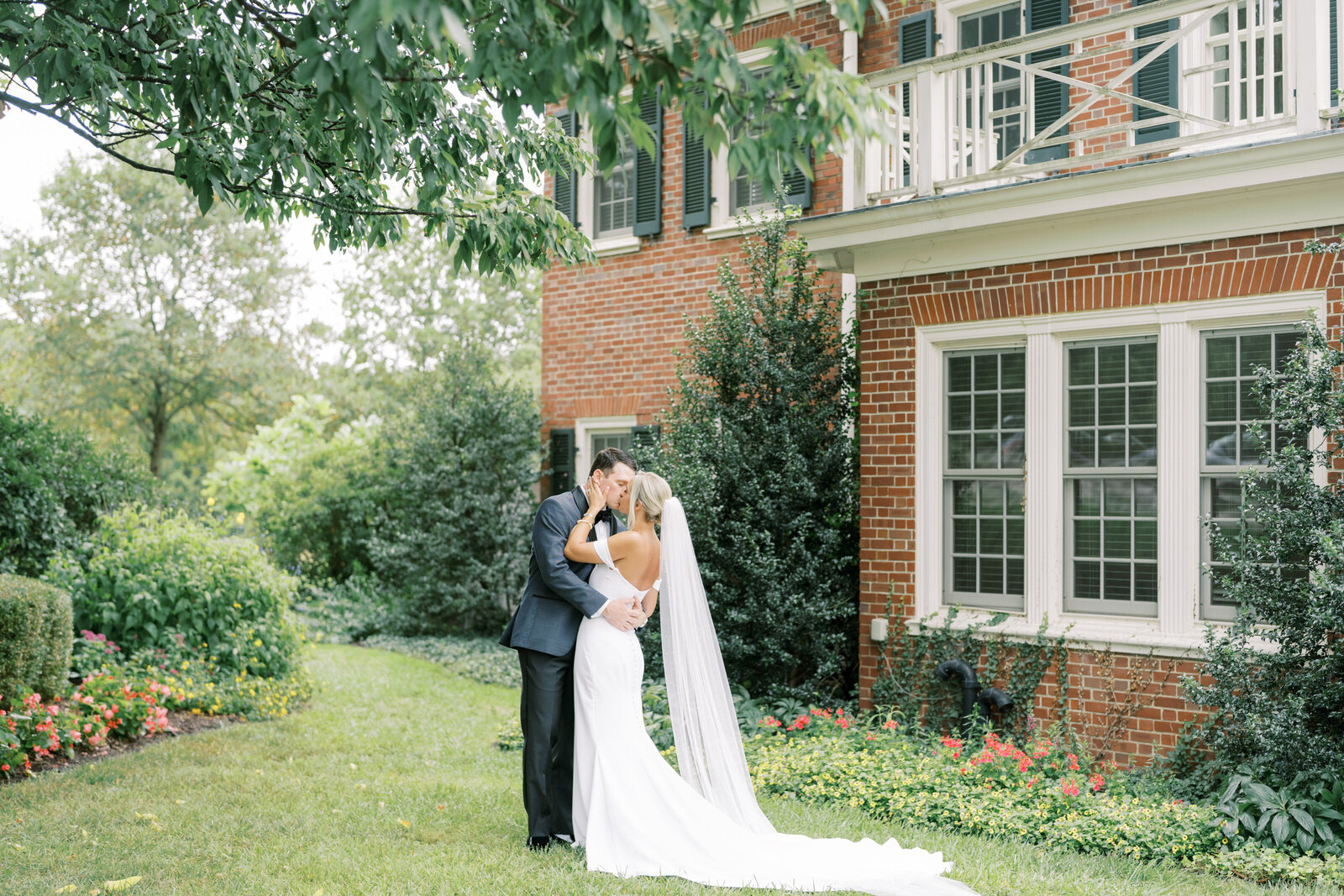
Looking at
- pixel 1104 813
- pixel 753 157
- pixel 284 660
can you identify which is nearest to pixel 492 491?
pixel 284 660

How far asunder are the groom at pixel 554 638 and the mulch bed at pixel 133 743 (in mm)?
3564

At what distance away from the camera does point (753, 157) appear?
11.0 feet

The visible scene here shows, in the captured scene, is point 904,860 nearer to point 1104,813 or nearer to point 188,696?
point 1104,813

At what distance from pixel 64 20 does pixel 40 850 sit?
3.97 metres

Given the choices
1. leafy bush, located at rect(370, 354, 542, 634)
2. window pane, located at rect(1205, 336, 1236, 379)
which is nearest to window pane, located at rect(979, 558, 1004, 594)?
window pane, located at rect(1205, 336, 1236, 379)

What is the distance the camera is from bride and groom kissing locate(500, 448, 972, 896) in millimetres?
5238

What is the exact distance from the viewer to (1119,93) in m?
6.71

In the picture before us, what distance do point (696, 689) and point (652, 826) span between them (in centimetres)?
76

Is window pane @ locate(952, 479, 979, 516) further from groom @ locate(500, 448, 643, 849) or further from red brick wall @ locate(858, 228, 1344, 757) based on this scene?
groom @ locate(500, 448, 643, 849)

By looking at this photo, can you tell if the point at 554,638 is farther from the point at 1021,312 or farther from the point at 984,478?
the point at 1021,312

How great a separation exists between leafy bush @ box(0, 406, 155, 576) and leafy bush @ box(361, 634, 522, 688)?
3.61 meters

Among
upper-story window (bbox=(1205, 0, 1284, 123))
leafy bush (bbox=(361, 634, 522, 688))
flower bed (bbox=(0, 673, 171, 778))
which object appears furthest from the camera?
leafy bush (bbox=(361, 634, 522, 688))

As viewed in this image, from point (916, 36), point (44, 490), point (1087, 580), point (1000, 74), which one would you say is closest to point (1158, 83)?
point (1000, 74)

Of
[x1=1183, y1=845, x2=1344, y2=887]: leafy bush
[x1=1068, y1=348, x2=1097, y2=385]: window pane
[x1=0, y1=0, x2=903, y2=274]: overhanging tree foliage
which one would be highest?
[x1=0, y1=0, x2=903, y2=274]: overhanging tree foliage
